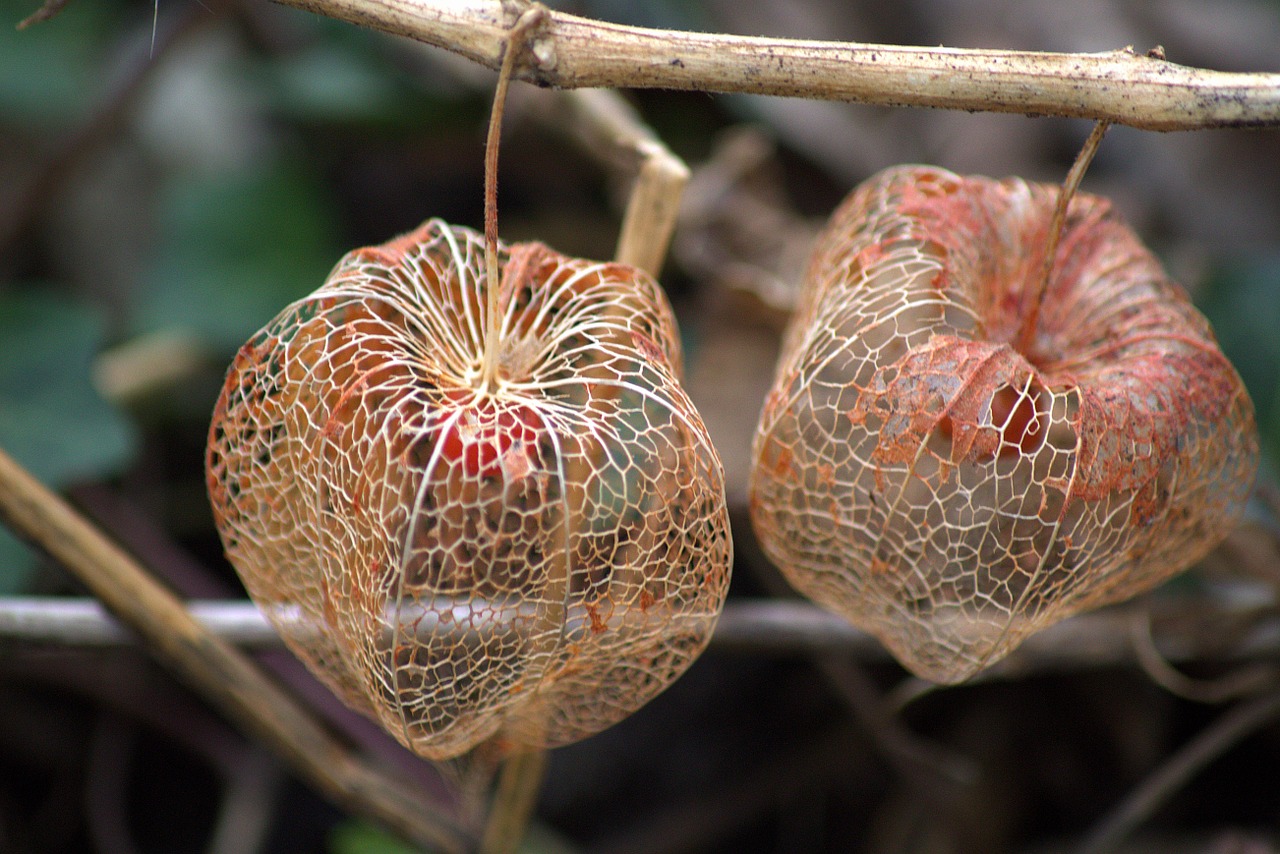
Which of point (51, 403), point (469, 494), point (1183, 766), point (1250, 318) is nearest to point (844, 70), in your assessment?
point (469, 494)

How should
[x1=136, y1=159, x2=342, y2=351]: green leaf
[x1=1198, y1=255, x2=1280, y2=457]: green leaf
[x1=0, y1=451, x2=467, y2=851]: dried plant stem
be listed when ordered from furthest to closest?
[x1=136, y1=159, x2=342, y2=351]: green leaf
[x1=1198, y1=255, x2=1280, y2=457]: green leaf
[x1=0, y1=451, x2=467, y2=851]: dried plant stem

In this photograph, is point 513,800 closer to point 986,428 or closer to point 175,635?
point 175,635

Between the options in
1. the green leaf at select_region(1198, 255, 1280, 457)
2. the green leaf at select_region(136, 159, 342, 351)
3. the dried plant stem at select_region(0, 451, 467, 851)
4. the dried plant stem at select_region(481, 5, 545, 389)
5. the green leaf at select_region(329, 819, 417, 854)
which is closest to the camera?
the dried plant stem at select_region(481, 5, 545, 389)

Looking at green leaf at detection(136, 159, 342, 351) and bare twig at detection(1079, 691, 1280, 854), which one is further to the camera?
green leaf at detection(136, 159, 342, 351)

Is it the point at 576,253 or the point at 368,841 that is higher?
the point at 576,253

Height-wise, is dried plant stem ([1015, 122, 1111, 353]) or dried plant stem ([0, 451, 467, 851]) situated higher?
dried plant stem ([1015, 122, 1111, 353])

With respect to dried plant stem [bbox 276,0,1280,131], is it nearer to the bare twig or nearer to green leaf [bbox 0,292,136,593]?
the bare twig

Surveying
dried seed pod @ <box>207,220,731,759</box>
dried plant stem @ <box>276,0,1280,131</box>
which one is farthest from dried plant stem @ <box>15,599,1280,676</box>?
dried plant stem @ <box>276,0,1280,131</box>

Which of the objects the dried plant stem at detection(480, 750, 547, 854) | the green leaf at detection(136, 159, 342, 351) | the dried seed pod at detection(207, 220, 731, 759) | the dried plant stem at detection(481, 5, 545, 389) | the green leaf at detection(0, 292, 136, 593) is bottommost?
the dried plant stem at detection(480, 750, 547, 854)

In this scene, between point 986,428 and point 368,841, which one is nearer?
point 986,428

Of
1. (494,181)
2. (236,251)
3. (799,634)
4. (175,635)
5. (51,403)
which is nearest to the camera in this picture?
(494,181)
